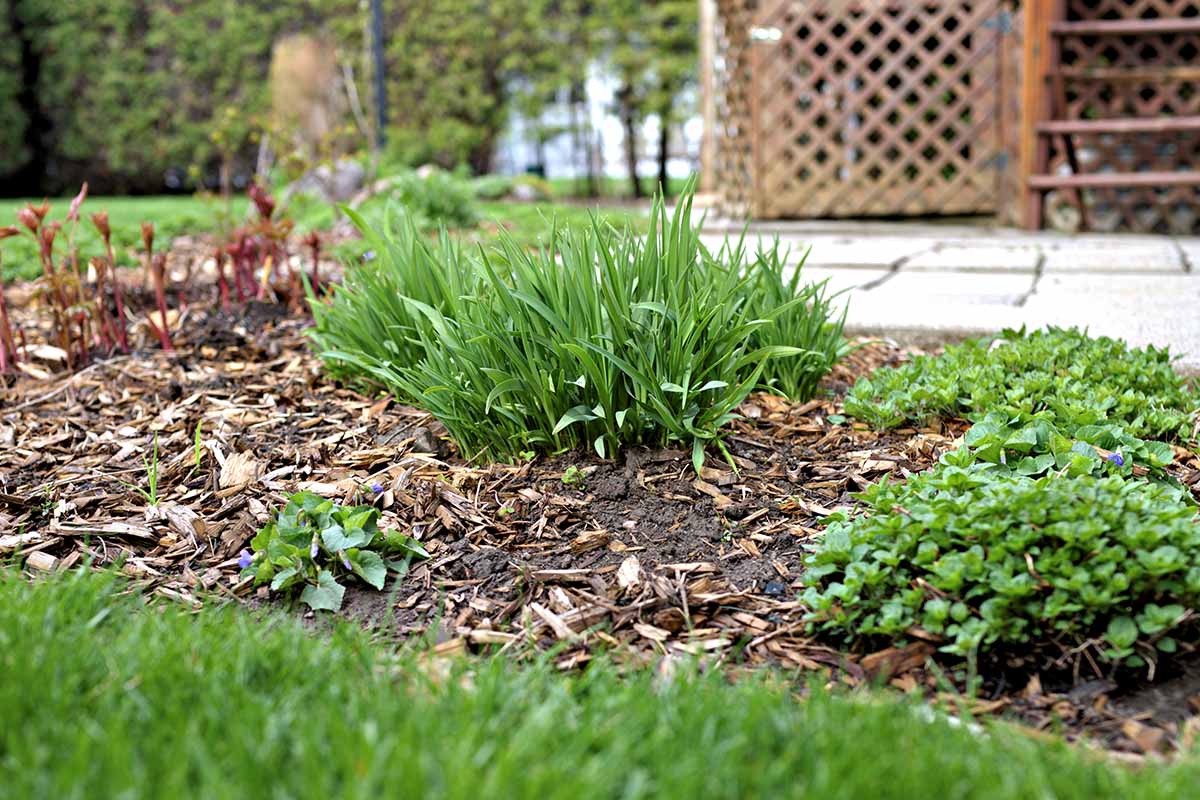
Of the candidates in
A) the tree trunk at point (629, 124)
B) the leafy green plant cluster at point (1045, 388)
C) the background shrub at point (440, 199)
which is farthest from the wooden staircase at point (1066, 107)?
the tree trunk at point (629, 124)

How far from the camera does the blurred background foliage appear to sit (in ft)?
40.1

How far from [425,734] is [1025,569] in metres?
0.98

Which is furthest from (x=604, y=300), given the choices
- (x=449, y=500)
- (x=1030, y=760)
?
(x=1030, y=760)

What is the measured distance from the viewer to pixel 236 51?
41.1ft

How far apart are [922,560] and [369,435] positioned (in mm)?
1362

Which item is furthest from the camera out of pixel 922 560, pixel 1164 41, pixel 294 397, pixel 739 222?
pixel 739 222

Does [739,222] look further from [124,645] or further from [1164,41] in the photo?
[124,645]

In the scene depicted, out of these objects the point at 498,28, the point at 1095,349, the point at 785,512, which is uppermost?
the point at 498,28

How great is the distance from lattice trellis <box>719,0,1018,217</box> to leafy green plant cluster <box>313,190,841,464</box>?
19.6 ft

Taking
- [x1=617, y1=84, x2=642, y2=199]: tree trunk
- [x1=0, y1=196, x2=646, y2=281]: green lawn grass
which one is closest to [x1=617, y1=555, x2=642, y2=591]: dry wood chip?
[x1=0, y1=196, x2=646, y2=281]: green lawn grass

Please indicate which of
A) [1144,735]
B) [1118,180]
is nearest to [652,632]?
[1144,735]

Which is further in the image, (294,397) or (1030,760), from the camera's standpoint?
(294,397)

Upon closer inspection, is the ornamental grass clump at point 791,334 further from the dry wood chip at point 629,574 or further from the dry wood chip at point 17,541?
the dry wood chip at point 17,541

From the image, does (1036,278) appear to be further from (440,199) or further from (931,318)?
(440,199)
